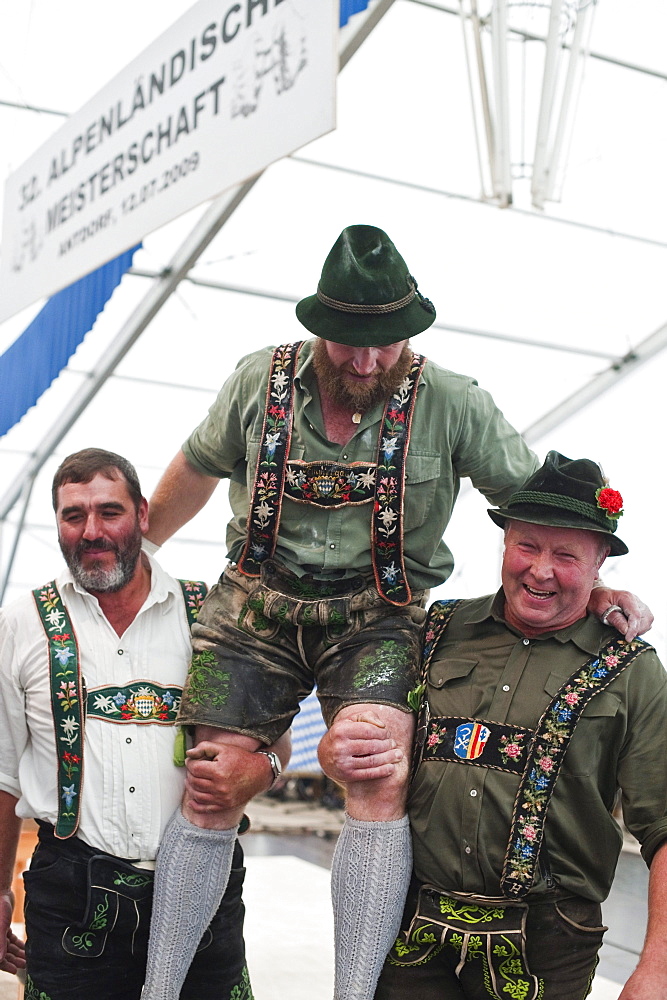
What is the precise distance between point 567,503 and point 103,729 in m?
1.04

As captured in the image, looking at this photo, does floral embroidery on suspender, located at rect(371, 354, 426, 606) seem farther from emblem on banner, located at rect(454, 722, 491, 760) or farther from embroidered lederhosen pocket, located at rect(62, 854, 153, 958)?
embroidered lederhosen pocket, located at rect(62, 854, 153, 958)

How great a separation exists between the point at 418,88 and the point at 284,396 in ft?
13.8

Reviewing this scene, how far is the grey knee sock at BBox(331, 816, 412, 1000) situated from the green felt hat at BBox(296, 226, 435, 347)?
91 centimetres

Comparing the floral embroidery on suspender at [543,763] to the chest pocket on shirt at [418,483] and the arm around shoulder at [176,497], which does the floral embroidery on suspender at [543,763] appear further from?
the arm around shoulder at [176,497]

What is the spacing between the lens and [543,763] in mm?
2010

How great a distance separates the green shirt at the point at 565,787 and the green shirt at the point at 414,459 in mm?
321

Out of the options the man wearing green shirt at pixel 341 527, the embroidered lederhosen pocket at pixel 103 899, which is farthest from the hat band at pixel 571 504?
the embroidered lederhosen pocket at pixel 103 899

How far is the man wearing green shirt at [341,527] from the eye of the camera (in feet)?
7.09

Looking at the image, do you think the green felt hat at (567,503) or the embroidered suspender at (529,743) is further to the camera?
the green felt hat at (567,503)

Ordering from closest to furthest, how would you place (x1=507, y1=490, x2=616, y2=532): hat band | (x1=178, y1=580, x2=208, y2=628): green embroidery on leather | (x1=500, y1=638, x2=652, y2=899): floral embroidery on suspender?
(x1=500, y1=638, x2=652, y2=899): floral embroidery on suspender < (x1=507, y1=490, x2=616, y2=532): hat band < (x1=178, y1=580, x2=208, y2=628): green embroidery on leather

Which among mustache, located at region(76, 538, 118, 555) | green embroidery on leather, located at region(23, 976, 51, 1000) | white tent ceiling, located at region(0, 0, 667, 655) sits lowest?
green embroidery on leather, located at region(23, 976, 51, 1000)

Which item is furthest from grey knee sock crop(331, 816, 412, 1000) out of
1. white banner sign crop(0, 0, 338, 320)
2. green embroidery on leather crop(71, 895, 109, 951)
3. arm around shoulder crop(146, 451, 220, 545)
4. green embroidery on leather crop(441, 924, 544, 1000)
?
white banner sign crop(0, 0, 338, 320)

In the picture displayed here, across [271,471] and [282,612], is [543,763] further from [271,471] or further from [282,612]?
[271,471]

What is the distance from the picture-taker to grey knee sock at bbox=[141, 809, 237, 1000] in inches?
86.2
